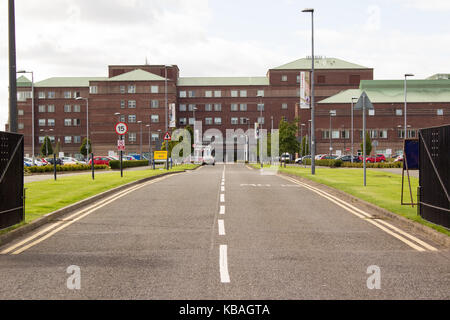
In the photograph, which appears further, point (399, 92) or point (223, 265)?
point (399, 92)

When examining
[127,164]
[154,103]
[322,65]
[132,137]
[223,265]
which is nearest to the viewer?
[223,265]

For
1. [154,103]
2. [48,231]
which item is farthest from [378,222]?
[154,103]

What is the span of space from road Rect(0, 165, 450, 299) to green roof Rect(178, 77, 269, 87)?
11046cm

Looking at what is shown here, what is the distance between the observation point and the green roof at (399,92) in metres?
98.9

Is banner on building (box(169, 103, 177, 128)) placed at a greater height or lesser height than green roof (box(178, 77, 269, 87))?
lesser

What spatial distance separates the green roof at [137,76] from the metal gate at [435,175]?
4079 inches

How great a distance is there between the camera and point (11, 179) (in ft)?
33.1

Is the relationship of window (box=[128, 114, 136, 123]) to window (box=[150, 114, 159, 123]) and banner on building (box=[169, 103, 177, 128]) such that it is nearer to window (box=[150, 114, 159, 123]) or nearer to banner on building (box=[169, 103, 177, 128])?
window (box=[150, 114, 159, 123])

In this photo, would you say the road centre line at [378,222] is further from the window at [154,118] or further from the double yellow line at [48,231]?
the window at [154,118]

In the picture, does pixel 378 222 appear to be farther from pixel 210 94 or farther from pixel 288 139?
pixel 210 94

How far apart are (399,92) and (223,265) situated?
10165cm

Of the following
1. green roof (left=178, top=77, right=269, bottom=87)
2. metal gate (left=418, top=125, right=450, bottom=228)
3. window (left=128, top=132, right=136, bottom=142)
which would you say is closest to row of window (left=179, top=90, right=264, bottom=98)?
green roof (left=178, top=77, right=269, bottom=87)

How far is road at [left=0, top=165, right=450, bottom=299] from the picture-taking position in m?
5.80
